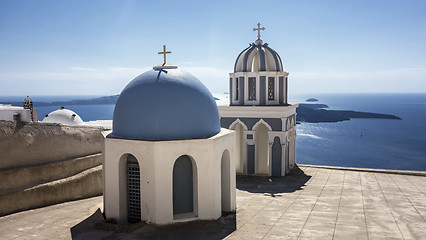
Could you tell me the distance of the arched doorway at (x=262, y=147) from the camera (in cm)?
2269

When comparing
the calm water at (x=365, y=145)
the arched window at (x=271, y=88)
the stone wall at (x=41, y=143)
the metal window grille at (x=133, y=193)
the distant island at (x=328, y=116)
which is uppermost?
the arched window at (x=271, y=88)

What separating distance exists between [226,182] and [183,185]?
5.95 feet

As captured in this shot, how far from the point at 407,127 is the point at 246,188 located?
117079 millimetres

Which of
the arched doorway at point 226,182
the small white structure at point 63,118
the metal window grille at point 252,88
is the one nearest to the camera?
the arched doorway at point 226,182

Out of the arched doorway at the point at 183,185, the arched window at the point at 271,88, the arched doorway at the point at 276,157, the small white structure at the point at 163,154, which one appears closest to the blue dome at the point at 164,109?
the small white structure at the point at 163,154

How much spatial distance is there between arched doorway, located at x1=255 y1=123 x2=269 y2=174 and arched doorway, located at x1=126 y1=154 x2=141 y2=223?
1206 cm

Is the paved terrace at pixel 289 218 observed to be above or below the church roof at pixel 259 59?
below

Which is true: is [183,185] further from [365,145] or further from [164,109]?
[365,145]

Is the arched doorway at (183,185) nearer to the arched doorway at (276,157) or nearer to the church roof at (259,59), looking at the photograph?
the arched doorway at (276,157)

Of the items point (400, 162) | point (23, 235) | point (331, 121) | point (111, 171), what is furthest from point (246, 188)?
point (331, 121)

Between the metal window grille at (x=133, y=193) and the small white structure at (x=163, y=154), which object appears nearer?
the small white structure at (x=163, y=154)

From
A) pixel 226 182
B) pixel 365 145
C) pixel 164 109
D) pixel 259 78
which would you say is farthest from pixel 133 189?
pixel 365 145

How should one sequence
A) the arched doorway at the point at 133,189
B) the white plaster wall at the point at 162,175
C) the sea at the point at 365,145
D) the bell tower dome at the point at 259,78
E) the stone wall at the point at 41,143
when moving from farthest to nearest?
the sea at the point at 365,145 < the bell tower dome at the point at 259,78 < the stone wall at the point at 41,143 < the arched doorway at the point at 133,189 < the white plaster wall at the point at 162,175

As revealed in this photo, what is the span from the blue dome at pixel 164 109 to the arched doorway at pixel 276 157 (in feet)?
30.7
